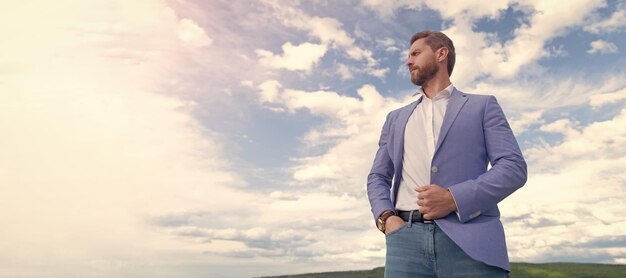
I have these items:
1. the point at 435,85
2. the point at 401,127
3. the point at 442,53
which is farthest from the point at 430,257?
the point at 442,53

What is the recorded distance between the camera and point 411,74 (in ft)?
19.7

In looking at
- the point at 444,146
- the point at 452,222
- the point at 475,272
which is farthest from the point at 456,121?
the point at 475,272

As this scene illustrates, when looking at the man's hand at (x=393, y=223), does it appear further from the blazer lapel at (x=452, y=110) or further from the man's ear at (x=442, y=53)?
the man's ear at (x=442, y=53)

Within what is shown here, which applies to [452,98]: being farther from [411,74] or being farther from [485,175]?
[485,175]

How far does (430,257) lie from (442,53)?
217 cm

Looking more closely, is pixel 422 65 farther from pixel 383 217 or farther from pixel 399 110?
pixel 383 217

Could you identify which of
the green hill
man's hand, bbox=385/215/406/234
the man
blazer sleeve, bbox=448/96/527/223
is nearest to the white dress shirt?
the man

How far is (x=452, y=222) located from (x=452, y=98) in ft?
4.67

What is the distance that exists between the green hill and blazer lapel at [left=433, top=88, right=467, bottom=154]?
19987 mm

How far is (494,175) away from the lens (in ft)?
17.0

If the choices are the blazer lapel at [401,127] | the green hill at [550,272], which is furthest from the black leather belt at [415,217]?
the green hill at [550,272]

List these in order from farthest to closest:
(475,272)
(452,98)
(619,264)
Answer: (619,264)
(452,98)
(475,272)

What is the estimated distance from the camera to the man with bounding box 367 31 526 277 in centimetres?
506

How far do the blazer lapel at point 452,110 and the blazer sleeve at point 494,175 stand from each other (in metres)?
0.27
